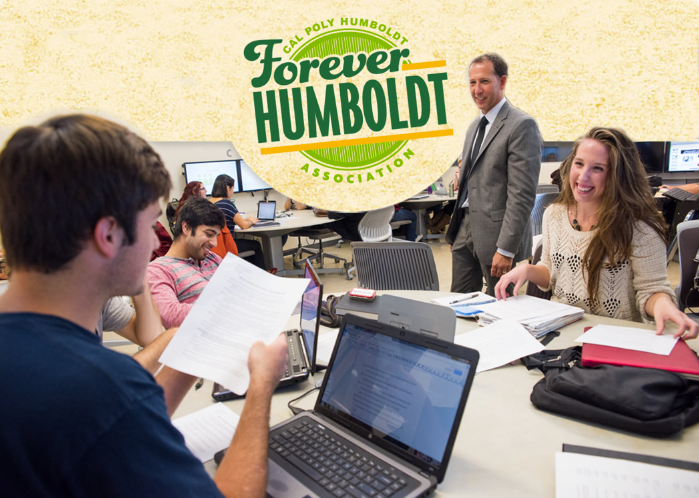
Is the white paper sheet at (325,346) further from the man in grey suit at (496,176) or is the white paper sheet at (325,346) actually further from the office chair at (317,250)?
the office chair at (317,250)

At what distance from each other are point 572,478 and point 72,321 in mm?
845

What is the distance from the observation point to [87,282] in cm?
62

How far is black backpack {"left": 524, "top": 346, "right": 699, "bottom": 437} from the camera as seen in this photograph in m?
0.90

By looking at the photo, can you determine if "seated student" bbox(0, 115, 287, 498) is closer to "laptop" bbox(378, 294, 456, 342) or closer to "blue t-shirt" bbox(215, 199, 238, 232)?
"laptop" bbox(378, 294, 456, 342)

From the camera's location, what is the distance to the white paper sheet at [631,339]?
3.78 ft

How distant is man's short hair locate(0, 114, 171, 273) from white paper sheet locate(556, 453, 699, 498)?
836mm

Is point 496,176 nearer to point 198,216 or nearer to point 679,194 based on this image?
point 198,216

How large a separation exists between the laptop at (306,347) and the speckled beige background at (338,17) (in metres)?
1.04

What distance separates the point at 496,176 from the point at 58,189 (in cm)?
210

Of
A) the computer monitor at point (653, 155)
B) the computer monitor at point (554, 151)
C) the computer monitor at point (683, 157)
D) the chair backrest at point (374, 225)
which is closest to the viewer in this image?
the chair backrest at point (374, 225)

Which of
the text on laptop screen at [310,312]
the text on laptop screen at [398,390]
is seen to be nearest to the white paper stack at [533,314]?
the text on laptop screen at [310,312]

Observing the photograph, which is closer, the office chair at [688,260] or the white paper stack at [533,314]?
the white paper stack at [533,314]

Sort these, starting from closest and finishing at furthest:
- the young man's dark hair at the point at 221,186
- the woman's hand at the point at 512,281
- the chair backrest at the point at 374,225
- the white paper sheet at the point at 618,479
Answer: the white paper sheet at the point at 618,479, the woman's hand at the point at 512,281, the young man's dark hair at the point at 221,186, the chair backrest at the point at 374,225

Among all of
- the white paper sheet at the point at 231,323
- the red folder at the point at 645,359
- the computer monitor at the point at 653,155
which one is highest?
the computer monitor at the point at 653,155
